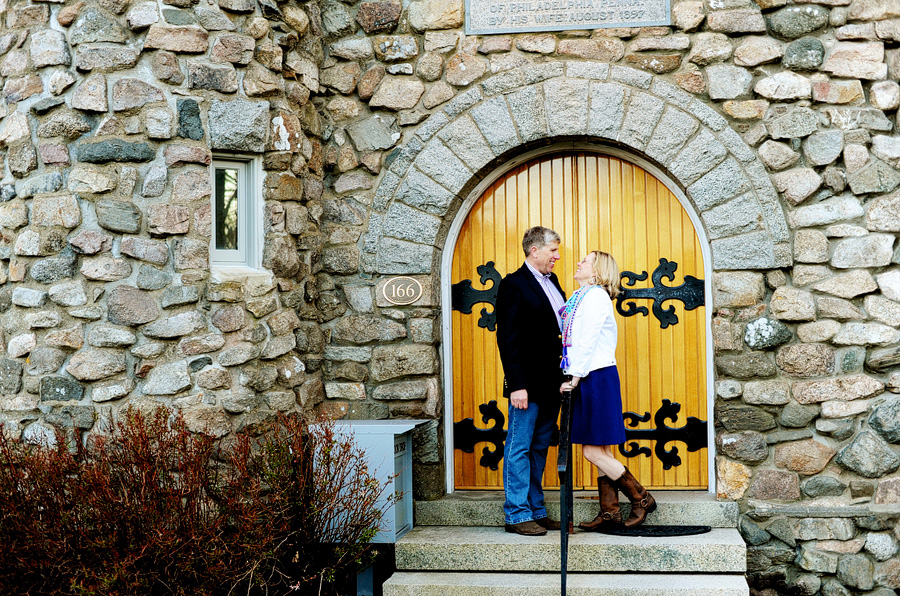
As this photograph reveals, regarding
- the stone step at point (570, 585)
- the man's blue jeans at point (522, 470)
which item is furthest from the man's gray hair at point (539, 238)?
the stone step at point (570, 585)

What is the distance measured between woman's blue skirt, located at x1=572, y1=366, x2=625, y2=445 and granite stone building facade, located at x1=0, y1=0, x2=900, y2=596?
2.37 feet

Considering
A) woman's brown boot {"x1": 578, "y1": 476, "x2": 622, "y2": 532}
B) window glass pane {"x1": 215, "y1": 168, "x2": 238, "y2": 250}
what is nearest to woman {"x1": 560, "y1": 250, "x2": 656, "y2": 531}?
woman's brown boot {"x1": 578, "y1": 476, "x2": 622, "y2": 532}

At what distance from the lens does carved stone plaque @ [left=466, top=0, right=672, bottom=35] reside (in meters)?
5.11

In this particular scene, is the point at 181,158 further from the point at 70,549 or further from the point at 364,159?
the point at 70,549

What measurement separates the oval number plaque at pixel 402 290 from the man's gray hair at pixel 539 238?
0.75 meters

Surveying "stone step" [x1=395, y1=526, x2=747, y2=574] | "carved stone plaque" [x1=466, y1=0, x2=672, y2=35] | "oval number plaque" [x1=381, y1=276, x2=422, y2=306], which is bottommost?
"stone step" [x1=395, y1=526, x2=747, y2=574]

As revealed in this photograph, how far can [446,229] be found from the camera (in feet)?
17.7

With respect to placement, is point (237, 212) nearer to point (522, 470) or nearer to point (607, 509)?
point (522, 470)

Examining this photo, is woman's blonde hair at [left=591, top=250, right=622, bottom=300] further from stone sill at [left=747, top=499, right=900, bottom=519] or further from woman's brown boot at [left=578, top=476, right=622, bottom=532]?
stone sill at [left=747, top=499, right=900, bottom=519]

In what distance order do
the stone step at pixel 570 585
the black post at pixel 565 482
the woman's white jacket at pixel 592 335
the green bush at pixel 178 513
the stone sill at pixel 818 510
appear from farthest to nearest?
the stone sill at pixel 818 510, the woman's white jacket at pixel 592 335, the stone step at pixel 570 585, the black post at pixel 565 482, the green bush at pixel 178 513

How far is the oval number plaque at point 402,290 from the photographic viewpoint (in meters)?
5.25

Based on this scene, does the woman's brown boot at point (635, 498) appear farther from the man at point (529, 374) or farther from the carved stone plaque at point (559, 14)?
the carved stone plaque at point (559, 14)

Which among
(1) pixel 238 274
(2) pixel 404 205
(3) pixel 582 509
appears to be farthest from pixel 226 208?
(3) pixel 582 509

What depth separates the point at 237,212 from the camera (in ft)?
16.1
